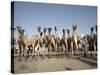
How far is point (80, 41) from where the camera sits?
2.80 metres

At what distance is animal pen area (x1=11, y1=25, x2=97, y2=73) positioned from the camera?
248cm

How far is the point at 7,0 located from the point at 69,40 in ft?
2.80

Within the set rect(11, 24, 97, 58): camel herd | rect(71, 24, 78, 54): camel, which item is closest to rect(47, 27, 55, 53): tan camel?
rect(11, 24, 97, 58): camel herd

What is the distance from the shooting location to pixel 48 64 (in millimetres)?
2625

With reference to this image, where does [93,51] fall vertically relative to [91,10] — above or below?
below

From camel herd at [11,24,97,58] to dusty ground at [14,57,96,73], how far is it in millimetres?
67

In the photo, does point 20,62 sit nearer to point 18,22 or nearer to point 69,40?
point 18,22

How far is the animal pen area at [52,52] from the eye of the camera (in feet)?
8.14

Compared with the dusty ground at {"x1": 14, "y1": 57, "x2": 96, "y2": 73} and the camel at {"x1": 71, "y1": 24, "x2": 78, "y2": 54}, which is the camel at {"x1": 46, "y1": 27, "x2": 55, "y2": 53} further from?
the camel at {"x1": 71, "y1": 24, "x2": 78, "y2": 54}

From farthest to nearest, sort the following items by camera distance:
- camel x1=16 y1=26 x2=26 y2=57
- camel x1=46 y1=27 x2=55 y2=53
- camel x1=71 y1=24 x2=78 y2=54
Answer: camel x1=71 y1=24 x2=78 y2=54, camel x1=46 y1=27 x2=55 y2=53, camel x1=16 y1=26 x2=26 y2=57

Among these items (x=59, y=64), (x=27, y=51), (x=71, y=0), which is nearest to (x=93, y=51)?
(x=59, y=64)

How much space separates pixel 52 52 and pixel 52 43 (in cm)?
10

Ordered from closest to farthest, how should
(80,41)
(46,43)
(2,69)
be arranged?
(2,69) < (46,43) < (80,41)

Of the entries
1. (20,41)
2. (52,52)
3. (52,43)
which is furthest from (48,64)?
(20,41)
